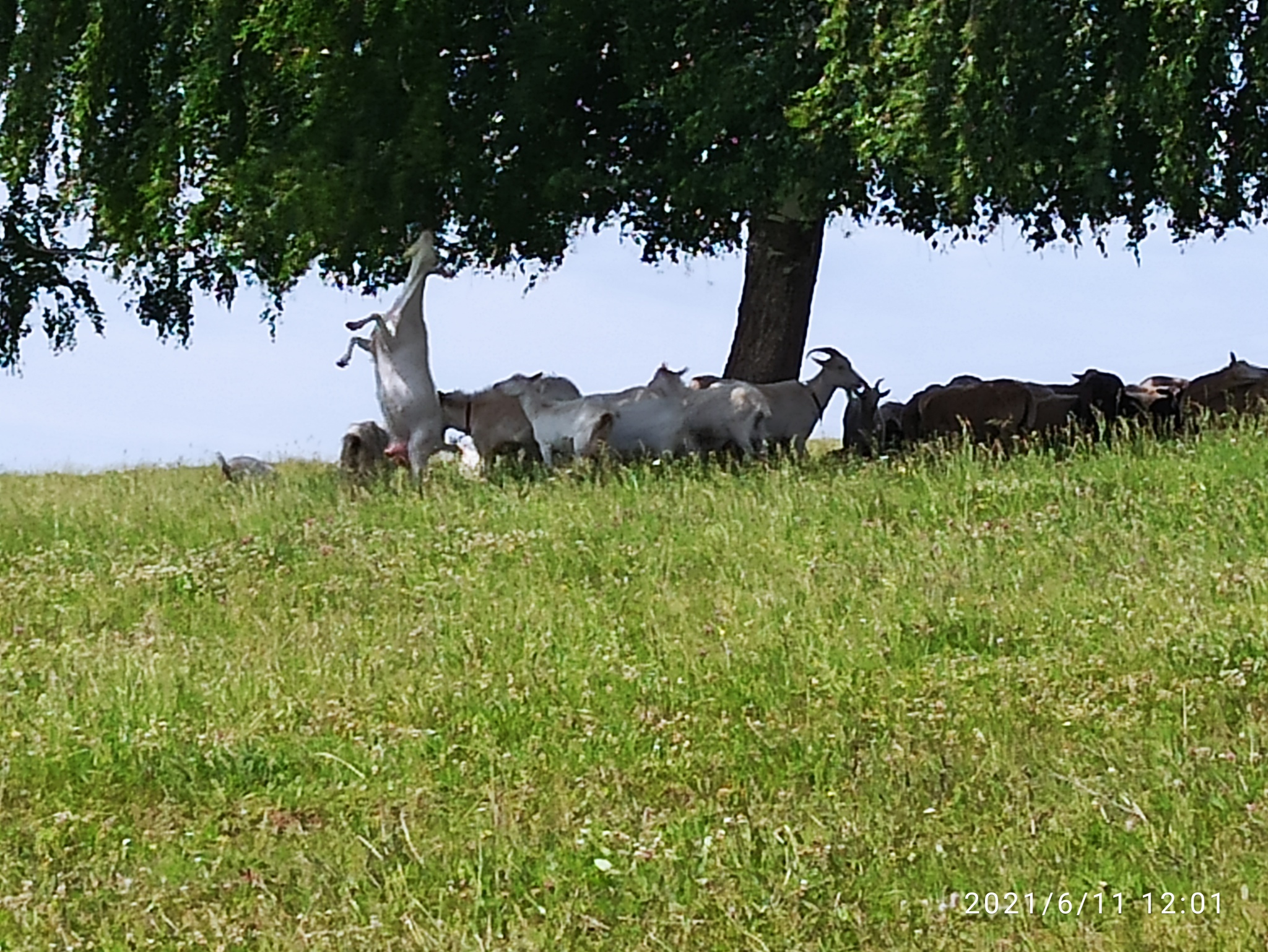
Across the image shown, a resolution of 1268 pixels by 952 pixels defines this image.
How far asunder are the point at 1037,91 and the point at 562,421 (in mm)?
4980

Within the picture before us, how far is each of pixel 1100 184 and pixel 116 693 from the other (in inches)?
388

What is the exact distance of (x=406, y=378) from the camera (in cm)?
1519

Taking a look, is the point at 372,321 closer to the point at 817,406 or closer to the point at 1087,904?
A: the point at 817,406

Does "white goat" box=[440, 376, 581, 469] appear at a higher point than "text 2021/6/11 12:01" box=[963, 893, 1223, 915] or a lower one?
higher

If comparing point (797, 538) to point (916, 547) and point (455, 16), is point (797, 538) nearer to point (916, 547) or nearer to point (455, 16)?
point (916, 547)

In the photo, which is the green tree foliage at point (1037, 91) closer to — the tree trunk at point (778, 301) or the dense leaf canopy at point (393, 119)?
the dense leaf canopy at point (393, 119)

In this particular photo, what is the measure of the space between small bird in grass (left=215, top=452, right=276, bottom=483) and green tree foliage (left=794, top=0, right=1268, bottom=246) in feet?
20.5

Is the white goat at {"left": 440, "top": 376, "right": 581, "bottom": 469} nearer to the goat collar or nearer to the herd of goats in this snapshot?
the herd of goats

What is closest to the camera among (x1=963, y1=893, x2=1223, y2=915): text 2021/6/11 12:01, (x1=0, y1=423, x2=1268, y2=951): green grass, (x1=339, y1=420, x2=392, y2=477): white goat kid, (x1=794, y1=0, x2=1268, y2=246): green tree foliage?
(x1=963, y1=893, x2=1223, y2=915): text 2021/6/11 12:01

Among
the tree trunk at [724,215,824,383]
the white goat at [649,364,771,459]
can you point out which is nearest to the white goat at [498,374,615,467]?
the white goat at [649,364,771,459]

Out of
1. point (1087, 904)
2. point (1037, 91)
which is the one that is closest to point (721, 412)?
point (1037, 91)

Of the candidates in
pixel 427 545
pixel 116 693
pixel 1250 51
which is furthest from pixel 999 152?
pixel 116 693

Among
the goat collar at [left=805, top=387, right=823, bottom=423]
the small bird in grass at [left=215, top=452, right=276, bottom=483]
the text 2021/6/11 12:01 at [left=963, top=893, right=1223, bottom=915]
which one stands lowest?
the text 2021/6/11 12:01 at [left=963, top=893, right=1223, bottom=915]

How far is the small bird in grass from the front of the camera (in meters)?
16.5
